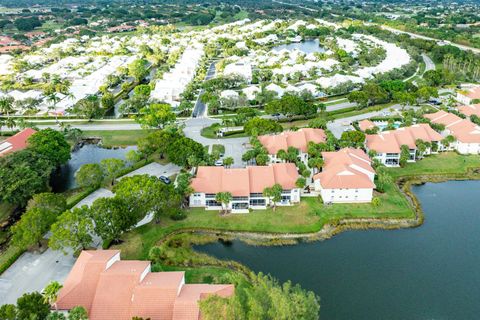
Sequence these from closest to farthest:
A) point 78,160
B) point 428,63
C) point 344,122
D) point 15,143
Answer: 1. point 15,143
2. point 78,160
3. point 344,122
4. point 428,63

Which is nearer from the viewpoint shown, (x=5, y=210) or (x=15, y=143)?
(x=5, y=210)

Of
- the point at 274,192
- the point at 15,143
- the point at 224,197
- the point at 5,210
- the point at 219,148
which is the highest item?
the point at 274,192

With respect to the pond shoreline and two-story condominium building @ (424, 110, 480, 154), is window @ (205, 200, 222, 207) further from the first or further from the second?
two-story condominium building @ (424, 110, 480, 154)

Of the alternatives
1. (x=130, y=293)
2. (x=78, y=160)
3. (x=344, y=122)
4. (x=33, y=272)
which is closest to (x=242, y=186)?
(x=130, y=293)

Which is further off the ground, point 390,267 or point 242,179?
point 242,179

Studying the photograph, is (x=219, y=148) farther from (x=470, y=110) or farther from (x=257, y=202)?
(x=470, y=110)

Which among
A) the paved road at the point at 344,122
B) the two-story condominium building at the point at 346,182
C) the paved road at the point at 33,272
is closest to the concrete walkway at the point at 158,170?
the paved road at the point at 33,272
